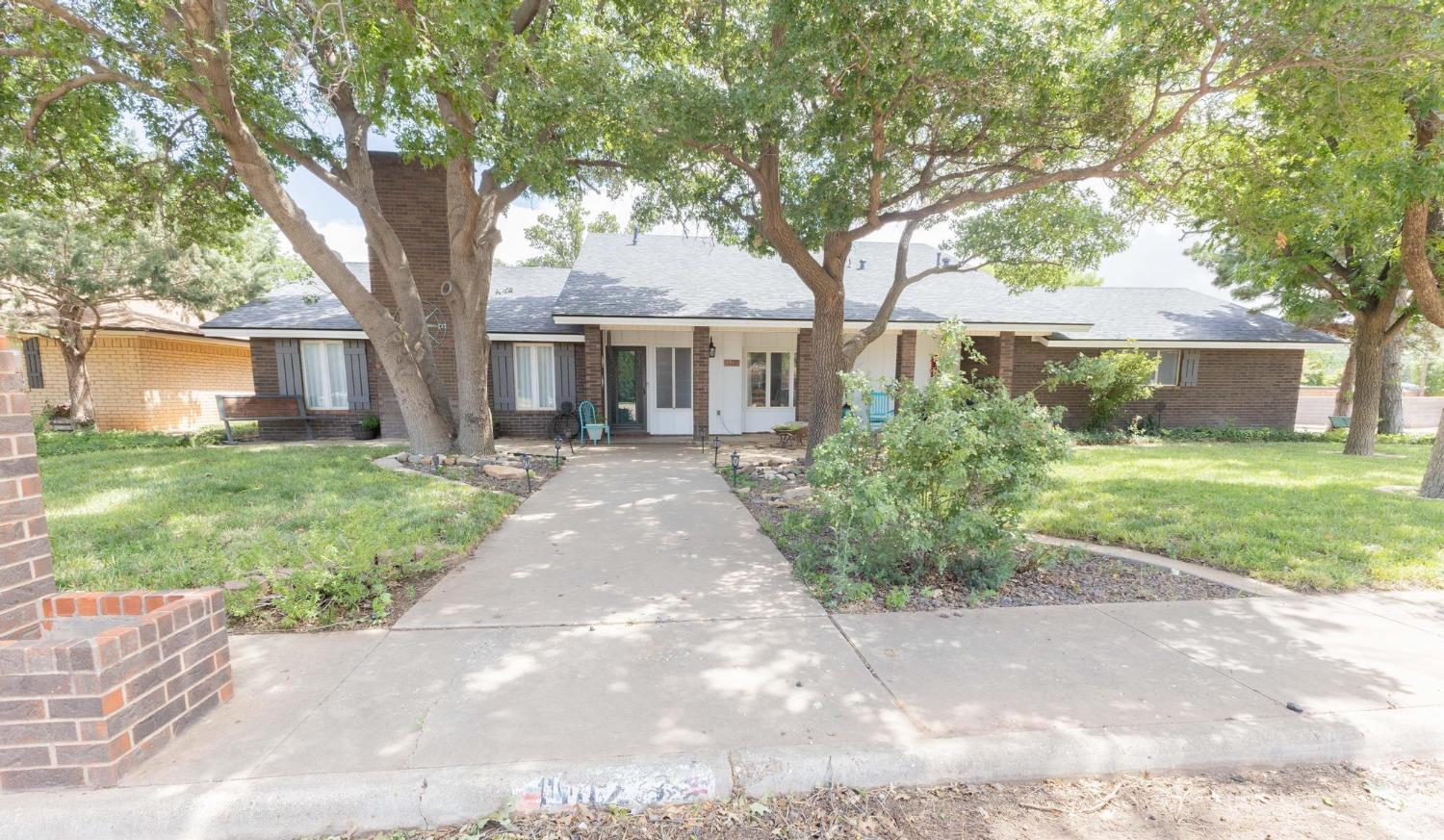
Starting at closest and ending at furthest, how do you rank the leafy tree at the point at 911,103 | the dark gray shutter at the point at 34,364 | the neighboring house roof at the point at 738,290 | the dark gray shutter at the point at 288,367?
the leafy tree at the point at 911,103
the neighboring house roof at the point at 738,290
the dark gray shutter at the point at 288,367
the dark gray shutter at the point at 34,364

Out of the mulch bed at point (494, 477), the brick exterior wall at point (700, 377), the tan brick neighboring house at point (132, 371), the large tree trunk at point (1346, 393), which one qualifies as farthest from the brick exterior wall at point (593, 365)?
the large tree trunk at point (1346, 393)

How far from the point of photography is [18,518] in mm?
2176

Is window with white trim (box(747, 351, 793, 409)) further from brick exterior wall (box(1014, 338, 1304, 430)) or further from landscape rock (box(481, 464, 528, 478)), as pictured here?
landscape rock (box(481, 464, 528, 478))

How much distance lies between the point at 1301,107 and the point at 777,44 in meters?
5.54

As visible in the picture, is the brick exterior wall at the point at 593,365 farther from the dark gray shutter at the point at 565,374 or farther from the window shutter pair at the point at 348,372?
the window shutter pair at the point at 348,372

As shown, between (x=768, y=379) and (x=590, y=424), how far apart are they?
442 centimetres

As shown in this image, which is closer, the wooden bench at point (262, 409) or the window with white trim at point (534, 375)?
the wooden bench at point (262, 409)

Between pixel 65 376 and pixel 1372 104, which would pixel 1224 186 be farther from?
pixel 65 376

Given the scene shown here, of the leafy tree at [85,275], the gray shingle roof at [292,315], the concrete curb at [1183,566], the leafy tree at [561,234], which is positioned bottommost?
the concrete curb at [1183,566]

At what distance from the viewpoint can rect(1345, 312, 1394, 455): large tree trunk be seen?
439 inches

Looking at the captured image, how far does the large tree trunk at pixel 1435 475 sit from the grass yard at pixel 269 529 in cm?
1097

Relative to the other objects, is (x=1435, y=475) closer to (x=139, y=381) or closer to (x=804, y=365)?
(x=804, y=365)

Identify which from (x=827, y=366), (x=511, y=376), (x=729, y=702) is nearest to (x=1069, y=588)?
(x=729, y=702)

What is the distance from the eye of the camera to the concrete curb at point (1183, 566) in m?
4.21
